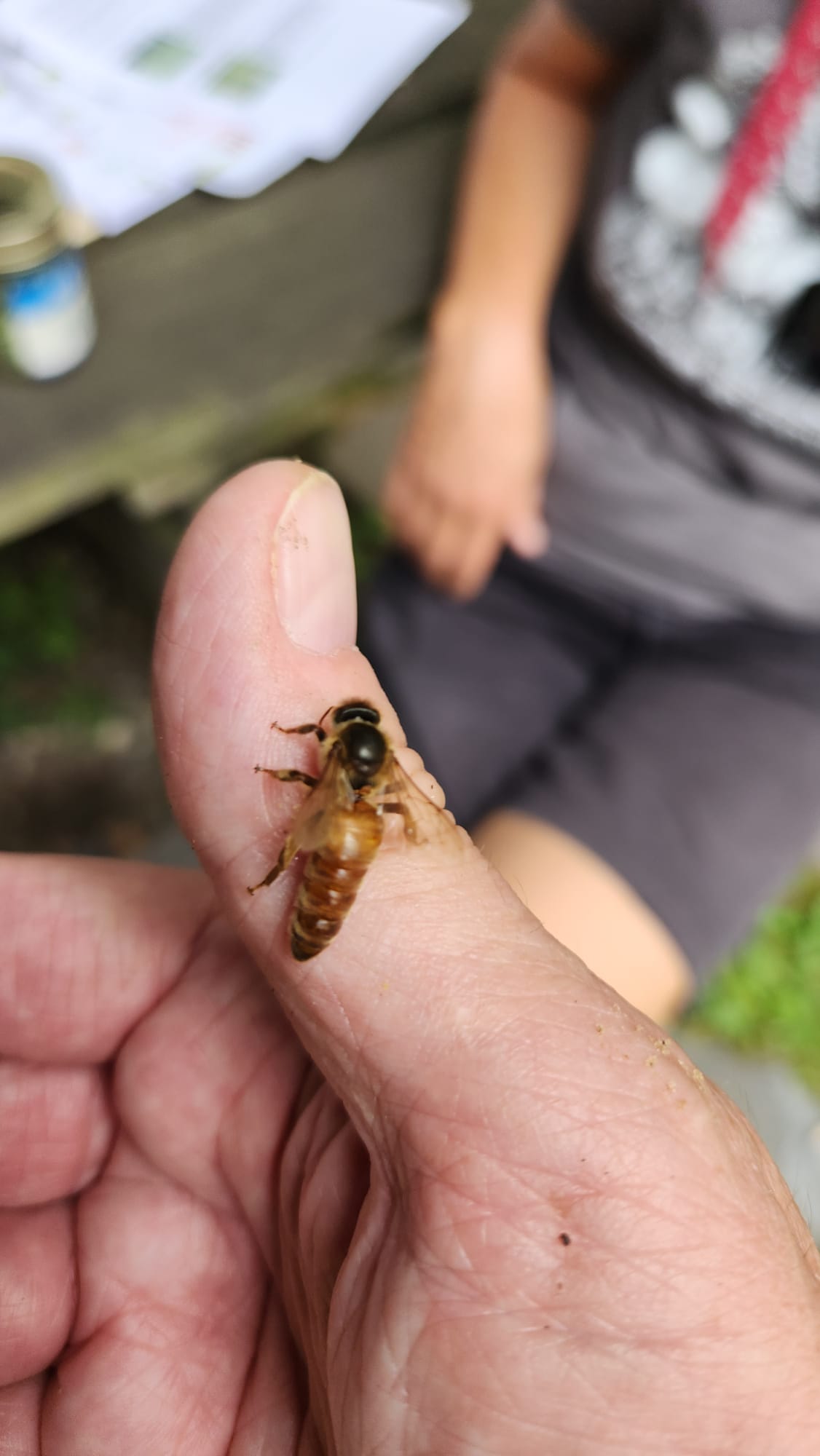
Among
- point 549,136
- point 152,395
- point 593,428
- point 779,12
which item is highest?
point 779,12

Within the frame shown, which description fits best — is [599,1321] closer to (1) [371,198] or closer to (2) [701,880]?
(2) [701,880]

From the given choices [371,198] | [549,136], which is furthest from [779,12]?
[371,198]

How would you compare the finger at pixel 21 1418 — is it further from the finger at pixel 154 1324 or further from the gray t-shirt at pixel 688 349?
the gray t-shirt at pixel 688 349

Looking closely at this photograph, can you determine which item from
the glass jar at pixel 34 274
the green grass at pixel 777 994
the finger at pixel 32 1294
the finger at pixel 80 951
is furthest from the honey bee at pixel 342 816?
the green grass at pixel 777 994

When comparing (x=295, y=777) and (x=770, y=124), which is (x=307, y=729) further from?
(x=770, y=124)

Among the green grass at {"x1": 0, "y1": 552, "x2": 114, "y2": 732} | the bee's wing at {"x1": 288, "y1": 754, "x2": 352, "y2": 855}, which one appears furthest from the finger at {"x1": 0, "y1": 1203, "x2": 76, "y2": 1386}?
the green grass at {"x1": 0, "y1": 552, "x2": 114, "y2": 732}

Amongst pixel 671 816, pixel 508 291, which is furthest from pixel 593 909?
pixel 508 291

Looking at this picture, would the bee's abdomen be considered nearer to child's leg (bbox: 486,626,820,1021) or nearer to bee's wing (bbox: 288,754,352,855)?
bee's wing (bbox: 288,754,352,855)
